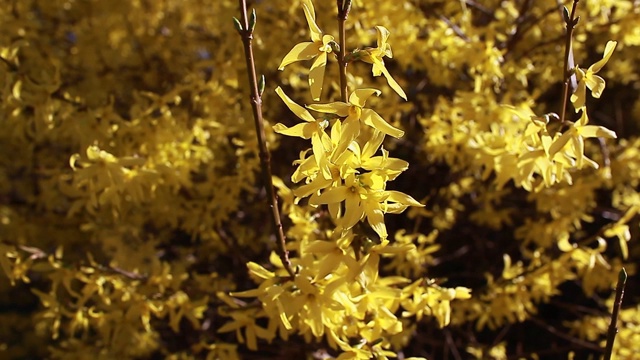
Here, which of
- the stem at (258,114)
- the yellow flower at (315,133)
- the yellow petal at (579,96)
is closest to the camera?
the yellow flower at (315,133)

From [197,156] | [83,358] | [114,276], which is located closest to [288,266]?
[114,276]

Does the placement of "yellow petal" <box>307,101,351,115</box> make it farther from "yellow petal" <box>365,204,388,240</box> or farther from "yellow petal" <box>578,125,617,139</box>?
"yellow petal" <box>578,125,617,139</box>

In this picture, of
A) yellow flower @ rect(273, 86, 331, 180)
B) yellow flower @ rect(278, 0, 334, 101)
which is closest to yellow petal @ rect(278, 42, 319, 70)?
yellow flower @ rect(278, 0, 334, 101)

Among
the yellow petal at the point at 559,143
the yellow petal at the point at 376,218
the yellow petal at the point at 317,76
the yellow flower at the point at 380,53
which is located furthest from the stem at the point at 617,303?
the yellow petal at the point at 317,76

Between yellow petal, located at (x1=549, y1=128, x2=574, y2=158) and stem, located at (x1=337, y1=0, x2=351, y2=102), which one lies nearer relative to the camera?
stem, located at (x1=337, y1=0, x2=351, y2=102)

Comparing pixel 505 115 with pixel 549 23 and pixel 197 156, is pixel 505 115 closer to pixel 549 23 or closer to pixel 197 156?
pixel 549 23

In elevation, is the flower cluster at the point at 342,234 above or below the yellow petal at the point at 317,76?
below

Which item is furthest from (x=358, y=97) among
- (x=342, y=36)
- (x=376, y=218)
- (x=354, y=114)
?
(x=376, y=218)

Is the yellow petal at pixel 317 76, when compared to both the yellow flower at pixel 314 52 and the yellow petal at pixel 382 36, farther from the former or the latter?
the yellow petal at pixel 382 36

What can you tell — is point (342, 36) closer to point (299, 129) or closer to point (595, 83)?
point (299, 129)
